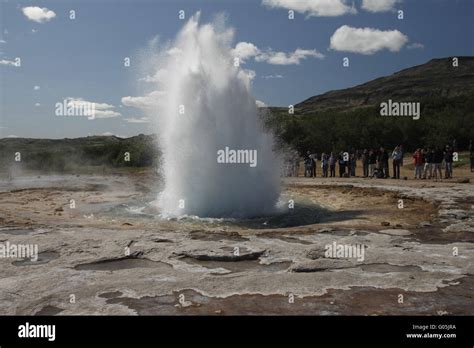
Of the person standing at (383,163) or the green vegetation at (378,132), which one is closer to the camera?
the person standing at (383,163)

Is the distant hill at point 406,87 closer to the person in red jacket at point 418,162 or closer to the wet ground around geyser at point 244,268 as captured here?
the person in red jacket at point 418,162

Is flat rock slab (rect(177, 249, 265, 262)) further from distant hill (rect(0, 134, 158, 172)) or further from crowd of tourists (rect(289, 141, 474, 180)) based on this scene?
distant hill (rect(0, 134, 158, 172))

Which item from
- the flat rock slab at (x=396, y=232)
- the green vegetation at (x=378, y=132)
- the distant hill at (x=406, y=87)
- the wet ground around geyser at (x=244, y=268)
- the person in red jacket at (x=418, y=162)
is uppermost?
the distant hill at (x=406, y=87)

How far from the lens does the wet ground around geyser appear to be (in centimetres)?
379

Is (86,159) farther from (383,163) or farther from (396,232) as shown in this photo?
(396,232)

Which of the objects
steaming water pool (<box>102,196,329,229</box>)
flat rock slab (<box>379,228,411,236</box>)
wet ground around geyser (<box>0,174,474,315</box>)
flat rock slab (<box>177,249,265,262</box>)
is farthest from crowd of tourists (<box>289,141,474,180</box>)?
flat rock slab (<box>177,249,265,262</box>)

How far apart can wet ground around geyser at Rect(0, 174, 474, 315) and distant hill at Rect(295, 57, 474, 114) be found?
83175 mm

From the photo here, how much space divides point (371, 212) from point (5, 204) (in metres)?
9.00

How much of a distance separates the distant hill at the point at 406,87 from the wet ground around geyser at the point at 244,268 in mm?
83175

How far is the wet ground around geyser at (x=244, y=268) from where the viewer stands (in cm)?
379

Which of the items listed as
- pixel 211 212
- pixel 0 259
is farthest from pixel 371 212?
pixel 0 259

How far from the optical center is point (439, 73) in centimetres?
10969

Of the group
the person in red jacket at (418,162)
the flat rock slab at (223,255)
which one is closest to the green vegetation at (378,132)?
the person in red jacket at (418,162)
